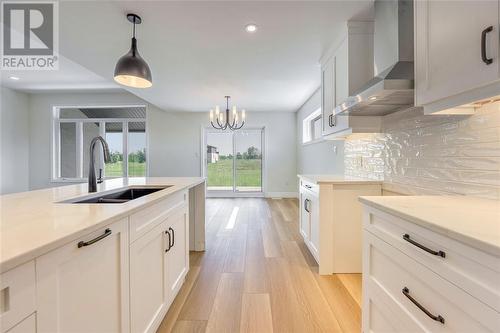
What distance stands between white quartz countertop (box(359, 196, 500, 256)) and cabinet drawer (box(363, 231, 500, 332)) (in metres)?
0.17

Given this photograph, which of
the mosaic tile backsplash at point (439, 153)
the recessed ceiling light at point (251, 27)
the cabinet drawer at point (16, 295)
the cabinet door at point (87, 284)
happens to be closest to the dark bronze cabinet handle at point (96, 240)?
the cabinet door at point (87, 284)

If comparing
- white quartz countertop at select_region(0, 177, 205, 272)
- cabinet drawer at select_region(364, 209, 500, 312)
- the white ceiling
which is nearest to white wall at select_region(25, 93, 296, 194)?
the white ceiling

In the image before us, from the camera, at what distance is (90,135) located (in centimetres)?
662

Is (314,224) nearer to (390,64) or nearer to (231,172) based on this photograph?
(390,64)

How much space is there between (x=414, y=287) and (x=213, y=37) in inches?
103

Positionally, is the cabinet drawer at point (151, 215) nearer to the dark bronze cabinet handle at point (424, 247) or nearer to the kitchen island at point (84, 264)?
the kitchen island at point (84, 264)

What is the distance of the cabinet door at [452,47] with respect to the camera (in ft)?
2.99

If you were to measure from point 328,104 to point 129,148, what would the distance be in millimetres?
5808

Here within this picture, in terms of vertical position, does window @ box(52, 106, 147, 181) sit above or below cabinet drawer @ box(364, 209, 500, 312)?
above

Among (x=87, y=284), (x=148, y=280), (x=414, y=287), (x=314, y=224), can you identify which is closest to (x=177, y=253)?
(x=148, y=280)

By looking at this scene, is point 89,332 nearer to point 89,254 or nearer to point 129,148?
point 89,254

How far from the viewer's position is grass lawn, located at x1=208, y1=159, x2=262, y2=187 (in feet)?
23.0

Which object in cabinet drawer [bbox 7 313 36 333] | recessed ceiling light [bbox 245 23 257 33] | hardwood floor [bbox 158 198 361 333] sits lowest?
hardwood floor [bbox 158 198 361 333]

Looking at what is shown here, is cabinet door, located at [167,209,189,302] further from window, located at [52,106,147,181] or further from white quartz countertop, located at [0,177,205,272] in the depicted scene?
window, located at [52,106,147,181]
